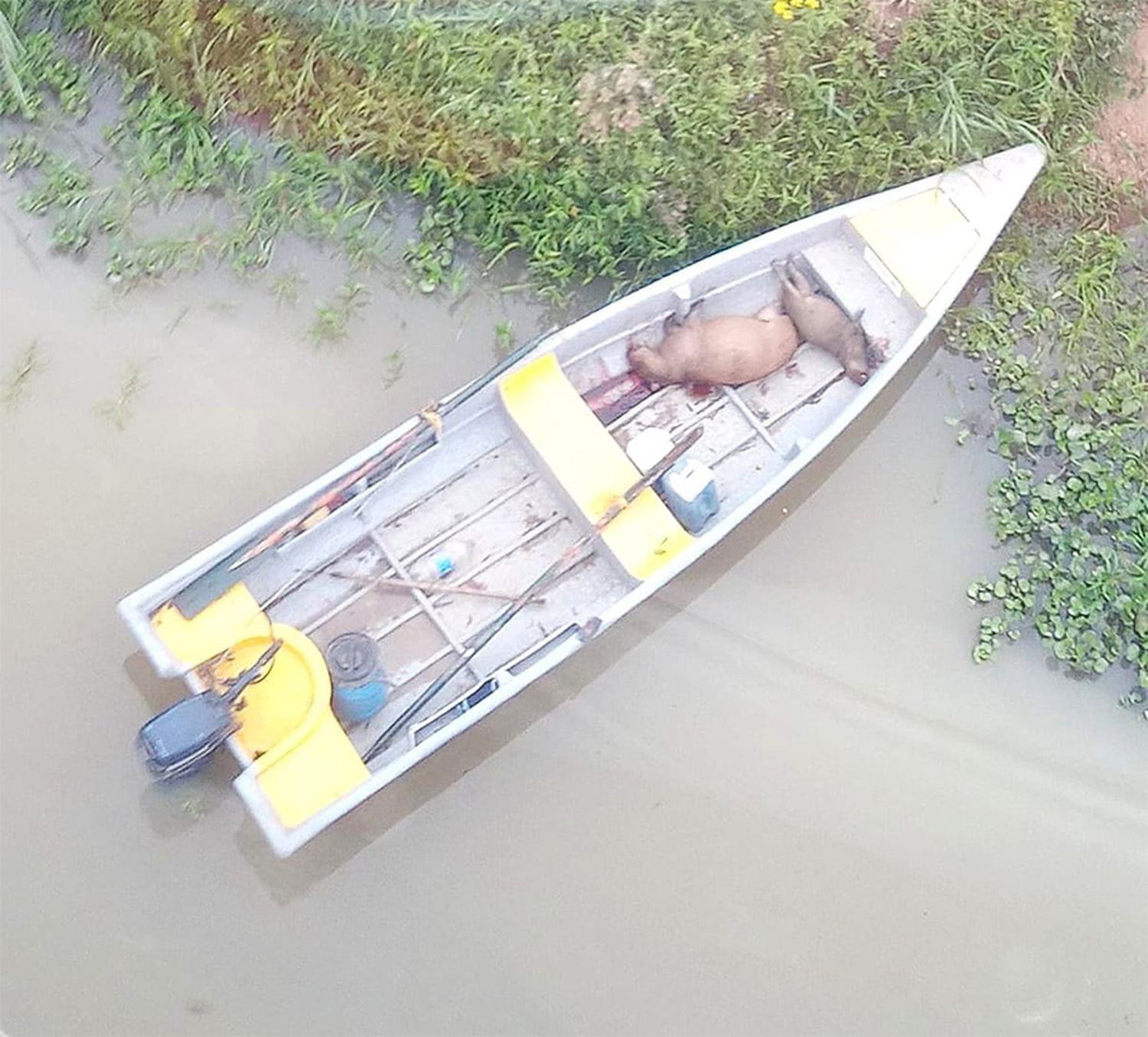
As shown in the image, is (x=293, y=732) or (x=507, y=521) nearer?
(x=293, y=732)

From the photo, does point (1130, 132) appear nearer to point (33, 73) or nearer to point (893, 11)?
point (893, 11)

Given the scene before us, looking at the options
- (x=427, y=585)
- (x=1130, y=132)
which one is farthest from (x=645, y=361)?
(x=1130, y=132)

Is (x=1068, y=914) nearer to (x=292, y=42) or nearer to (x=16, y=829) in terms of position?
(x=16, y=829)

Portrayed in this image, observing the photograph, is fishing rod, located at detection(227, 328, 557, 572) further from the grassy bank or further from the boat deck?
the grassy bank

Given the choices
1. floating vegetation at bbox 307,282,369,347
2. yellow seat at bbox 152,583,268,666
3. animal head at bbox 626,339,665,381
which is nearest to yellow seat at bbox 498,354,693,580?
animal head at bbox 626,339,665,381

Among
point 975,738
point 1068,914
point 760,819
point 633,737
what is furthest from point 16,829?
point 1068,914

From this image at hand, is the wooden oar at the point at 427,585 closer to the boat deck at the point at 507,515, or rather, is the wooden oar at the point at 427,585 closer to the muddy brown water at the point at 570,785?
the boat deck at the point at 507,515
